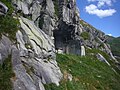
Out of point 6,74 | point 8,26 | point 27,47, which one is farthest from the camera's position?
point 27,47

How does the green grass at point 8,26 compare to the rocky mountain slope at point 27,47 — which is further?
the green grass at point 8,26

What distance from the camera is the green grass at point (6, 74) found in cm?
2041

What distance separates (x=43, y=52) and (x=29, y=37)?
2719mm

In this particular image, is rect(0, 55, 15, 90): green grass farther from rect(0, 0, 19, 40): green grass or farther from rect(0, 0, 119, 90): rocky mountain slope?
rect(0, 0, 19, 40): green grass

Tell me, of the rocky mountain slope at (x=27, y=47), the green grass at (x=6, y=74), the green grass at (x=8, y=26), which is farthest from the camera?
the green grass at (x=8, y=26)

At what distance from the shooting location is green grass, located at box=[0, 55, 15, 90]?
66.9ft

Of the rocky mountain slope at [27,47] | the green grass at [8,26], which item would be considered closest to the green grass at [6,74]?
the rocky mountain slope at [27,47]

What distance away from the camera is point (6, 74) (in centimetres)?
2123

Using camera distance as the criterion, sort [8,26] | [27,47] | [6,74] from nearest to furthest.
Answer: [6,74] < [8,26] < [27,47]

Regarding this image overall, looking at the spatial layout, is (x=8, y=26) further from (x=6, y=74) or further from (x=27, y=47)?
(x=6, y=74)

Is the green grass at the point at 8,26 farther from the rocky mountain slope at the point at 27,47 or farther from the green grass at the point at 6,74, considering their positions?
the green grass at the point at 6,74

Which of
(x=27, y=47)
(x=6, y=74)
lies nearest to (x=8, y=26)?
(x=27, y=47)

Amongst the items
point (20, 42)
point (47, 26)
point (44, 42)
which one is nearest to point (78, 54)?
point (47, 26)

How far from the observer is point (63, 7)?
5716cm
